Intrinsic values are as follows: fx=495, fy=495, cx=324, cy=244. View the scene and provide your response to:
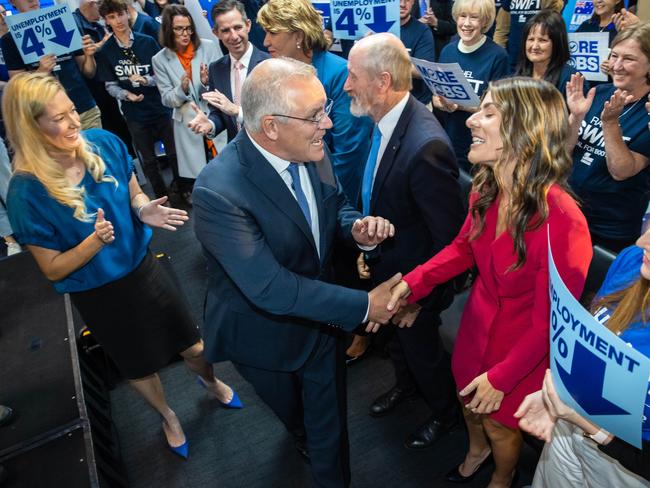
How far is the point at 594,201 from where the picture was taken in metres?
2.68

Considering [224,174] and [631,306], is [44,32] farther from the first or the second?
[631,306]

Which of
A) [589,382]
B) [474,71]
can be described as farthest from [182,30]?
[589,382]

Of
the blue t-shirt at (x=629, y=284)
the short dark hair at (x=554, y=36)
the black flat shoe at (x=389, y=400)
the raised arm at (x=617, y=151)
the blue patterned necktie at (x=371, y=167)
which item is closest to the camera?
the blue t-shirt at (x=629, y=284)

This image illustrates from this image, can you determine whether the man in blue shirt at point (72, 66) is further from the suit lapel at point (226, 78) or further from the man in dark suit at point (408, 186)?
the man in dark suit at point (408, 186)

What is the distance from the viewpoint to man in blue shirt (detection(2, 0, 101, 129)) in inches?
180

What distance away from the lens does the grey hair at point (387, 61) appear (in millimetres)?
2150

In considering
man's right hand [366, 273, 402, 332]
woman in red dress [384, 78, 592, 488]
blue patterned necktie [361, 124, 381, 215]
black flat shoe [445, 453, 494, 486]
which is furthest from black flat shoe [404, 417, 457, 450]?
blue patterned necktie [361, 124, 381, 215]

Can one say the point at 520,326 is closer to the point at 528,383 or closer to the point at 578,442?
the point at 528,383

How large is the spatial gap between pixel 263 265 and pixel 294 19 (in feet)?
6.34

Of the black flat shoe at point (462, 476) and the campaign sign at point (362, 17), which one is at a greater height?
the campaign sign at point (362, 17)

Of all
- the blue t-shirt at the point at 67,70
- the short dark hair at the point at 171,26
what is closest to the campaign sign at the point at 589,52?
the short dark hair at the point at 171,26

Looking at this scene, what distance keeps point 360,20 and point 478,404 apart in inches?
125

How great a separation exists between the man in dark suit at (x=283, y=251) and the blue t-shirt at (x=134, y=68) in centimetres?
329

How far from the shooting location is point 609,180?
257cm
